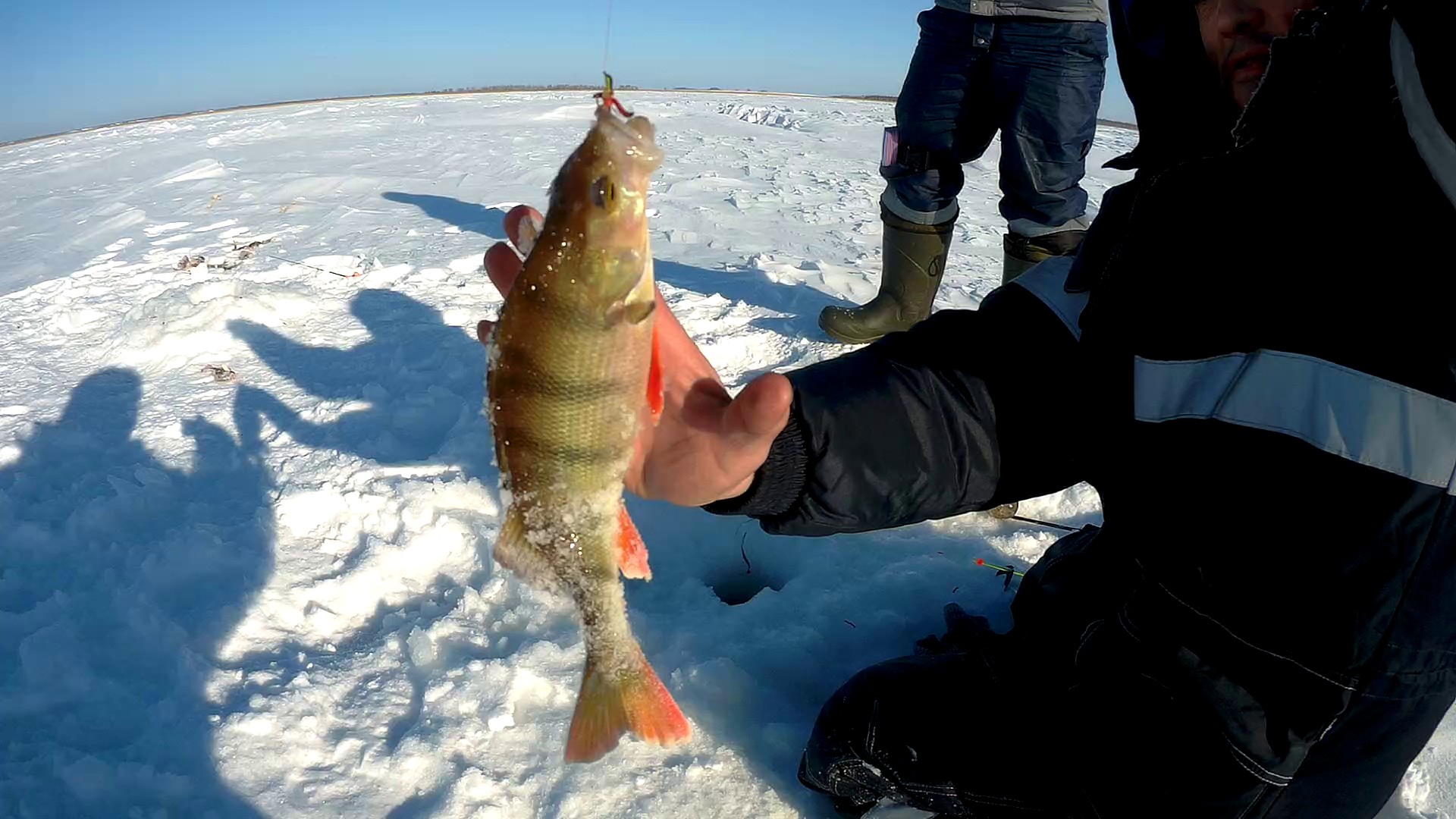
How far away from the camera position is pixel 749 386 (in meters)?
1.49

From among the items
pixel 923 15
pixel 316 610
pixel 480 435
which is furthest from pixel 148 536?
pixel 923 15

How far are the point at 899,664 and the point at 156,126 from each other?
19044 millimetres

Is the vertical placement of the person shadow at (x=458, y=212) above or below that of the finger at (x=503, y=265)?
below

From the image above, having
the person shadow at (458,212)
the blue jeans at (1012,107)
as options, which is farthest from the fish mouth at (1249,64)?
the person shadow at (458,212)

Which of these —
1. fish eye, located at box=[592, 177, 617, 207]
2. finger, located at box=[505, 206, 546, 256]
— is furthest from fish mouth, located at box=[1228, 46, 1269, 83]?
finger, located at box=[505, 206, 546, 256]

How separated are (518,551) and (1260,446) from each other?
1.53 metres

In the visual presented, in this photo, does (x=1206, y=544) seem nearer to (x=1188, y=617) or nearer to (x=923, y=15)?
(x=1188, y=617)

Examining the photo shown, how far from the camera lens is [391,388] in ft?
13.5

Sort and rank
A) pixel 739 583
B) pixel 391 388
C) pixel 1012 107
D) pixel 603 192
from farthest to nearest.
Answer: pixel 391 388, pixel 1012 107, pixel 739 583, pixel 603 192

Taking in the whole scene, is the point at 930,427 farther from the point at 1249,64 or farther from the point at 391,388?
the point at 391,388

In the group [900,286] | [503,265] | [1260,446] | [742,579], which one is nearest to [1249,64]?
[1260,446]

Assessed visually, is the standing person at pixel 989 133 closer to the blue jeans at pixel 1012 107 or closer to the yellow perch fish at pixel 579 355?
the blue jeans at pixel 1012 107

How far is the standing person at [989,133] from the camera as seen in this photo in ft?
12.4

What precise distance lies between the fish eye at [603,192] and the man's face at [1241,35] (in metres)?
1.52
